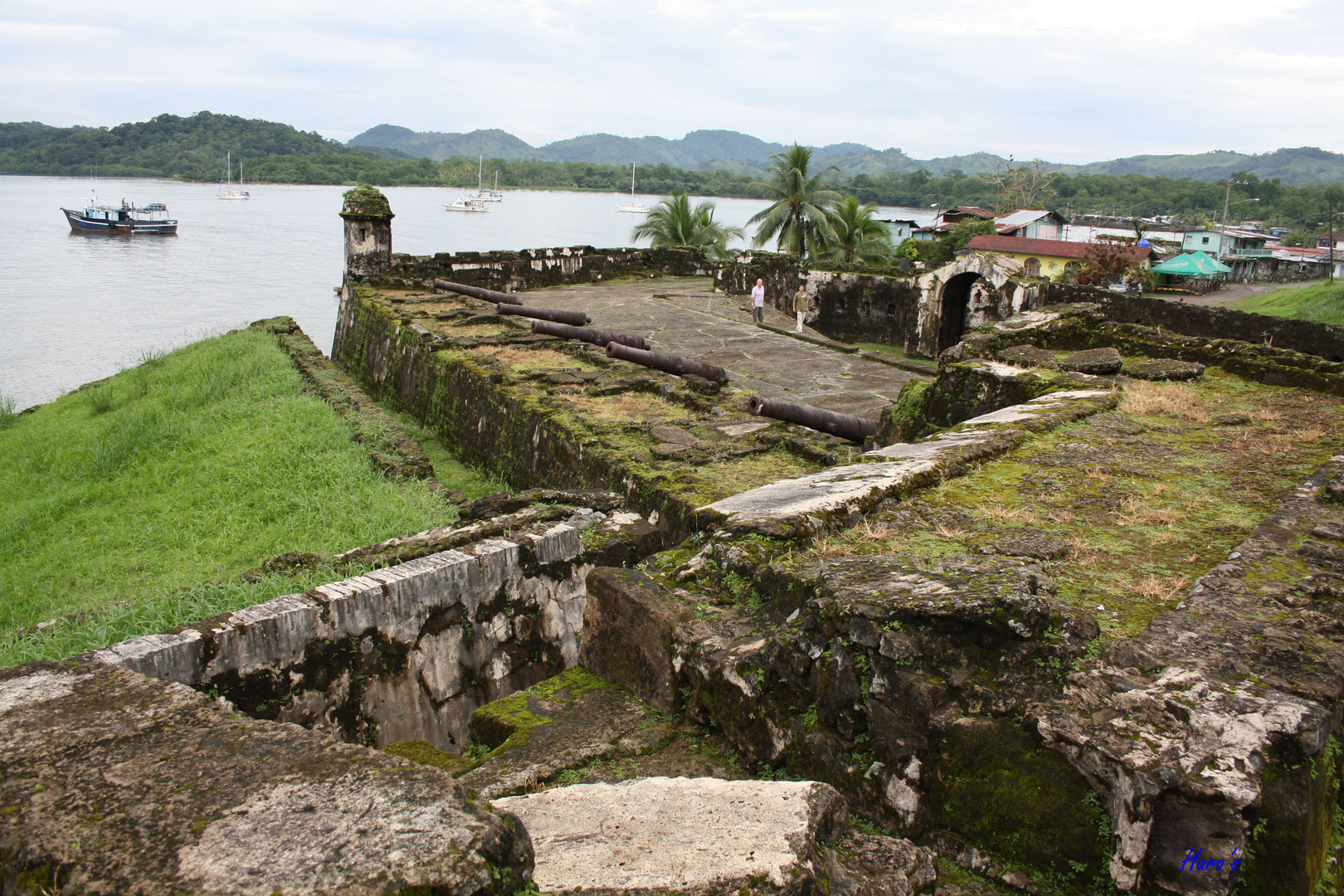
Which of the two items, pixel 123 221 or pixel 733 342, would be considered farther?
pixel 123 221

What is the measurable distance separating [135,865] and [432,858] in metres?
0.57

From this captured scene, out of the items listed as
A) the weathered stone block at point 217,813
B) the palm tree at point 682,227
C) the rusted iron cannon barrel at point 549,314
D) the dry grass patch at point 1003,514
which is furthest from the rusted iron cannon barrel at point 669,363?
the palm tree at point 682,227

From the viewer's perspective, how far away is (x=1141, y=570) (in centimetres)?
292

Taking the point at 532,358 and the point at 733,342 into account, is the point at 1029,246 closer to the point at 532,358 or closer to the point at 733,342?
the point at 733,342

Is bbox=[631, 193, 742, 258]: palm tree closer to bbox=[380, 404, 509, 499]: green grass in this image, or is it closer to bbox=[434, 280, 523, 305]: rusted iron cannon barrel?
bbox=[434, 280, 523, 305]: rusted iron cannon barrel

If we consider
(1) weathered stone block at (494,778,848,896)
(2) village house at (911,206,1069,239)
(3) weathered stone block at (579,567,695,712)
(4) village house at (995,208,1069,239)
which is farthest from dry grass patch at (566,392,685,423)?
(4) village house at (995,208,1069,239)

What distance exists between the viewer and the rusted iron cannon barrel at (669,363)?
29.6ft

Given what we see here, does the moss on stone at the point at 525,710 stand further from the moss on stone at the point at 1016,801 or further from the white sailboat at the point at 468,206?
the white sailboat at the point at 468,206

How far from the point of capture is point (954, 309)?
53.4ft

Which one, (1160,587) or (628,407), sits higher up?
(1160,587)

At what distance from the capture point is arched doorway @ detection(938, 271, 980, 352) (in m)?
16.1

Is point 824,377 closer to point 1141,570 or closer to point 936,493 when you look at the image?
point 936,493

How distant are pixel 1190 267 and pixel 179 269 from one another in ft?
165

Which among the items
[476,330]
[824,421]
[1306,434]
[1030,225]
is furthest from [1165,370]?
[1030,225]
